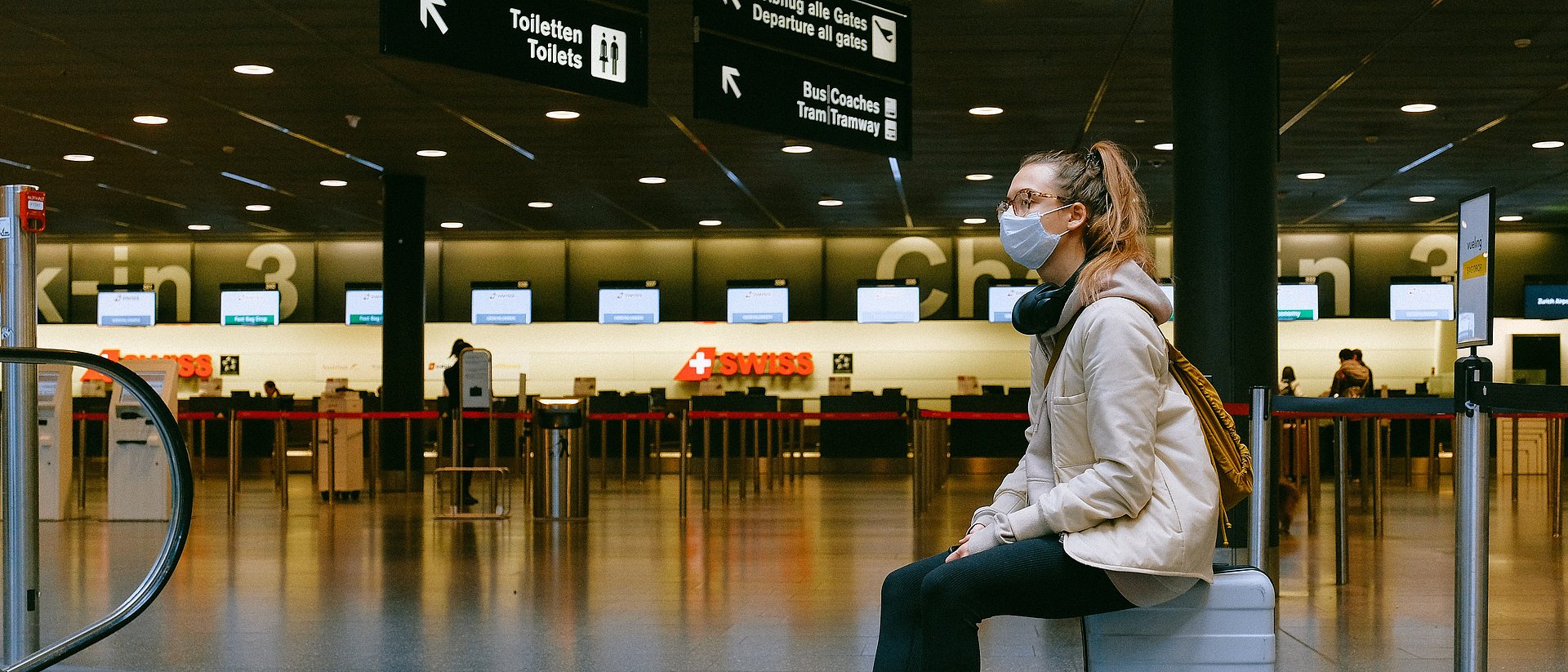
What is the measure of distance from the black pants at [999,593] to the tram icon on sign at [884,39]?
165 inches

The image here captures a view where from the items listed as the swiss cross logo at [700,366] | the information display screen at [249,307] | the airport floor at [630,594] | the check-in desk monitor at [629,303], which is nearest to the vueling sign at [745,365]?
the swiss cross logo at [700,366]

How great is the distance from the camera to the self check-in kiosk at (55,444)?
A: 10.1 m

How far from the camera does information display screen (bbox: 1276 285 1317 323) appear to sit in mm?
18547

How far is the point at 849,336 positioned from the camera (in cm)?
1953

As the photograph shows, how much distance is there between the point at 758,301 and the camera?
19234mm

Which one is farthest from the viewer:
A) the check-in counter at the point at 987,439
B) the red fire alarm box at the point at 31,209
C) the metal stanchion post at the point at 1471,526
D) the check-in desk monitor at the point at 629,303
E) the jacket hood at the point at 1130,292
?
the check-in desk monitor at the point at 629,303

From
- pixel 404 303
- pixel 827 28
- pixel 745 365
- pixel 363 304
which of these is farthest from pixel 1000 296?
pixel 827 28

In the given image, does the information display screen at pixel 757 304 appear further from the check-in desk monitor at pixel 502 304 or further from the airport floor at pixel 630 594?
the airport floor at pixel 630 594

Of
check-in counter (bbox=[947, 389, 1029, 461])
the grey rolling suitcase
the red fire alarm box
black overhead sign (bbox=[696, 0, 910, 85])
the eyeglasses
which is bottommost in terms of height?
check-in counter (bbox=[947, 389, 1029, 461])

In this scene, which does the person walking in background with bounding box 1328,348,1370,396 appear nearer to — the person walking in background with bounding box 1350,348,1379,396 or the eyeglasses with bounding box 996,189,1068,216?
the person walking in background with bounding box 1350,348,1379,396

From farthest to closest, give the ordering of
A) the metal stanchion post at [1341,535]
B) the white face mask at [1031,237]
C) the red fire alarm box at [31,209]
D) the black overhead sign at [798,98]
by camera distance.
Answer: the metal stanchion post at [1341,535] → the black overhead sign at [798,98] → the red fire alarm box at [31,209] → the white face mask at [1031,237]

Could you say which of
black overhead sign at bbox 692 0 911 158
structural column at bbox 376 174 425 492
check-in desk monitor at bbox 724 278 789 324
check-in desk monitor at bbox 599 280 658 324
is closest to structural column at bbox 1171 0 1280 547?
black overhead sign at bbox 692 0 911 158

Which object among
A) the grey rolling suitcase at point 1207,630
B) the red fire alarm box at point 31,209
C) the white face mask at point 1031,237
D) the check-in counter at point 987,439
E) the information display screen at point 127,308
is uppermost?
the information display screen at point 127,308

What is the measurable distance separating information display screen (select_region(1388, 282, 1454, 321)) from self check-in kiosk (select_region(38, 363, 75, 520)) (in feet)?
52.4
